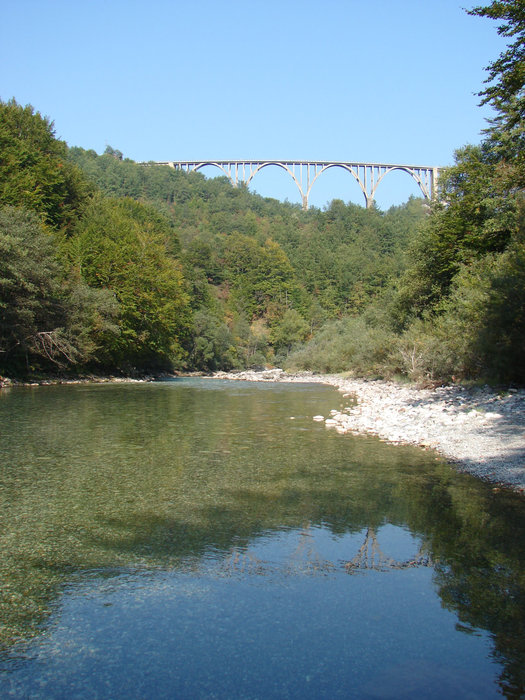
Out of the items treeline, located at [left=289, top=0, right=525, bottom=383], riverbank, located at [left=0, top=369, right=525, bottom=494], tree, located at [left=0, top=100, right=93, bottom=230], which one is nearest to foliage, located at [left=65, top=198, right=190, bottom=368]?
tree, located at [left=0, top=100, right=93, bottom=230]

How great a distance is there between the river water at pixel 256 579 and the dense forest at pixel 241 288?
908 cm

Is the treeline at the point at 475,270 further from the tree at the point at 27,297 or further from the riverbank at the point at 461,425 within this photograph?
the tree at the point at 27,297

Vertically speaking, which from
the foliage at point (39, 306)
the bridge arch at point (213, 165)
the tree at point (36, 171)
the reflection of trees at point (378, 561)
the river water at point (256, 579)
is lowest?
the reflection of trees at point (378, 561)

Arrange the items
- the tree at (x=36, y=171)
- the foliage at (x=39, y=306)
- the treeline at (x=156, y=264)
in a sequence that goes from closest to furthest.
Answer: the foliage at (x=39, y=306)
the treeline at (x=156, y=264)
the tree at (x=36, y=171)

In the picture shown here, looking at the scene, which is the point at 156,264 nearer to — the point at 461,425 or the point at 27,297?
the point at 27,297

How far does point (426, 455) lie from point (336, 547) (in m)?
5.32

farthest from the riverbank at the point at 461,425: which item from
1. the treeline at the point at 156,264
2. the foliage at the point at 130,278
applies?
the foliage at the point at 130,278

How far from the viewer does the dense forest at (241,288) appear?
18.4 meters

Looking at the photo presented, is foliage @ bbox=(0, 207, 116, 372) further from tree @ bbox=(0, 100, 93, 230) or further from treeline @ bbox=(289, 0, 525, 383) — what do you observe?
treeline @ bbox=(289, 0, 525, 383)

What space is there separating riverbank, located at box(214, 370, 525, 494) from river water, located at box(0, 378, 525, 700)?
752 millimetres

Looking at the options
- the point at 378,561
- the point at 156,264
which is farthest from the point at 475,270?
the point at 156,264

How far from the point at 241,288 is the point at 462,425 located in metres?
72.0

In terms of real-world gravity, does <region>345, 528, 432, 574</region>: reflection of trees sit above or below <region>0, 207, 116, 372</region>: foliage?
below

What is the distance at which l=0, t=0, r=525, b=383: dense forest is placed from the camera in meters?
18.4
